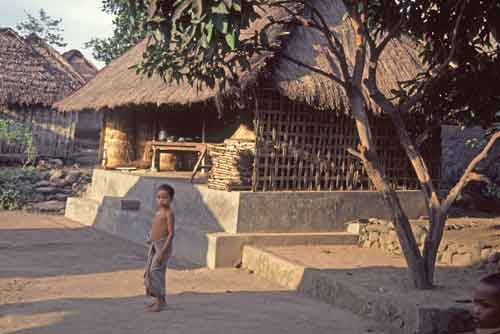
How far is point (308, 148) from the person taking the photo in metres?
9.56

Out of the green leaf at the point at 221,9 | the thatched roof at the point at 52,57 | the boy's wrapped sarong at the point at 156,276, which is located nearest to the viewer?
the green leaf at the point at 221,9

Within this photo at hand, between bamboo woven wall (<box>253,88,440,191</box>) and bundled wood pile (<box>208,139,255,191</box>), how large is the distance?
144 millimetres

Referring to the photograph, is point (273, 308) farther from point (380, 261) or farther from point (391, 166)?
point (391, 166)

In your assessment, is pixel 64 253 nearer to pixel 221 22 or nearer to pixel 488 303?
pixel 221 22

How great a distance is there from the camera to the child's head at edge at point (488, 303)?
2.71 meters

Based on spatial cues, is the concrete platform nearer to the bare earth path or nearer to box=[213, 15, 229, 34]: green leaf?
the bare earth path

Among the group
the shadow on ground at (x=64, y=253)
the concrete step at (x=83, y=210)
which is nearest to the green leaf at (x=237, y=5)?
the shadow on ground at (x=64, y=253)

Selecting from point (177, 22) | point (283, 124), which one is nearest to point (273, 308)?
point (177, 22)

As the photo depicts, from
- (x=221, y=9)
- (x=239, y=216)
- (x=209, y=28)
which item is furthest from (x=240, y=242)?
(x=221, y=9)

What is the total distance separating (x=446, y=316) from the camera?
5.46 meters

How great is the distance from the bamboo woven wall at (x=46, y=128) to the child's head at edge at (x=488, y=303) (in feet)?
56.9

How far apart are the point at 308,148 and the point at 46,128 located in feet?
38.6

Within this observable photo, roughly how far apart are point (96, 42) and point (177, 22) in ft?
60.4

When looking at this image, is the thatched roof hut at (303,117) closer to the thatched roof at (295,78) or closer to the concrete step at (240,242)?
the thatched roof at (295,78)
